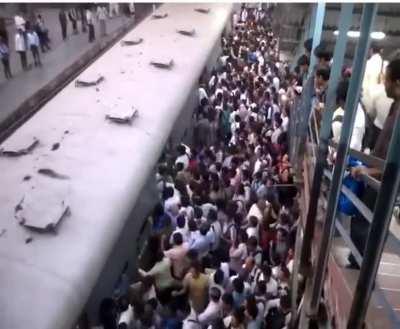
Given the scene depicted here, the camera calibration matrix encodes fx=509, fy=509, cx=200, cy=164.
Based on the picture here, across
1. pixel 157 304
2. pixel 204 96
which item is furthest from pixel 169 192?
pixel 204 96

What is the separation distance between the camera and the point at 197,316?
4.82 meters

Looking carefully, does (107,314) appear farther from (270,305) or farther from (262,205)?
(262,205)

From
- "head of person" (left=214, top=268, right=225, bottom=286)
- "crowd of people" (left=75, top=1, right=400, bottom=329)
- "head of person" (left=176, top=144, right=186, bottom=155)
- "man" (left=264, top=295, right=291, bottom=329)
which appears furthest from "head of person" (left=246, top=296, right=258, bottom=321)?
"head of person" (left=176, top=144, right=186, bottom=155)

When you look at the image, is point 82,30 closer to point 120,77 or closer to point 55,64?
point 55,64

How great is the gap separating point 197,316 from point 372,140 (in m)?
2.27

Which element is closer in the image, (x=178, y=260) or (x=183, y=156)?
(x=178, y=260)

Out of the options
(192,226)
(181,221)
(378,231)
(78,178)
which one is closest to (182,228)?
(181,221)

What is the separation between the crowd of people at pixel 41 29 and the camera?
39.0 ft

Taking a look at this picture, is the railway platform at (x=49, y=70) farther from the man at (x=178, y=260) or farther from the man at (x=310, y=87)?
the man at (x=310, y=87)

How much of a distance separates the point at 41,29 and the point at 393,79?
12400 mm

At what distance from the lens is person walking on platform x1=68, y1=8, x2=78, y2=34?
633 inches

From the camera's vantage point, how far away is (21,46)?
11.9 metres

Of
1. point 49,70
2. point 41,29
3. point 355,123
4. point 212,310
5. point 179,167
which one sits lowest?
point 212,310

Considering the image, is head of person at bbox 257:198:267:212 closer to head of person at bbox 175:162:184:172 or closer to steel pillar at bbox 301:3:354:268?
head of person at bbox 175:162:184:172
